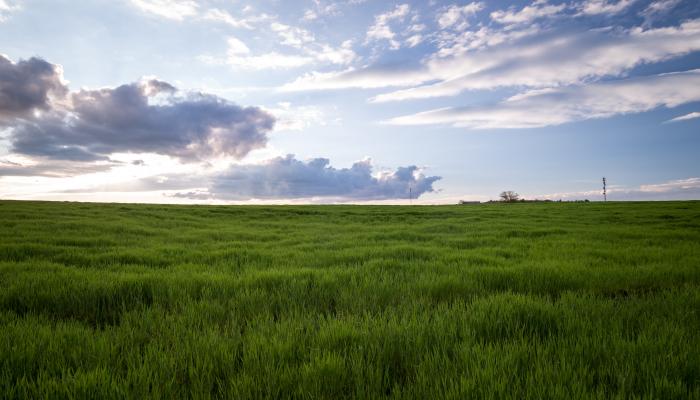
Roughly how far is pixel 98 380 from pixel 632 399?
3347 mm

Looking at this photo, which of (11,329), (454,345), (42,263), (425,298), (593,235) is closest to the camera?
(454,345)

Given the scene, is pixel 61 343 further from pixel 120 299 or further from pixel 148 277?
pixel 148 277

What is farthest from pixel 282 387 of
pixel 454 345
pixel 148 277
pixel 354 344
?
pixel 148 277

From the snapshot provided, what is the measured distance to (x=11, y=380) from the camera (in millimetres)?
2387

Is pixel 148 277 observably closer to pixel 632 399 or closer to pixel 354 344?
pixel 354 344

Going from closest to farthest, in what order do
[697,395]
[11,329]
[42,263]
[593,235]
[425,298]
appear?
[697,395], [11,329], [425,298], [42,263], [593,235]

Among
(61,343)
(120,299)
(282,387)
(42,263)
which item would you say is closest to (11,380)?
(61,343)

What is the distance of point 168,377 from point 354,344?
135 cm

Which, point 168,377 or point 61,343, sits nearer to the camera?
point 168,377

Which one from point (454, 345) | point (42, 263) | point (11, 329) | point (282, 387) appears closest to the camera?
point (282, 387)

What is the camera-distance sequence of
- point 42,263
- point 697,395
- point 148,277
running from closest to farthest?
point 697,395 → point 148,277 → point 42,263

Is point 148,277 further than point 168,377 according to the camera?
Yes

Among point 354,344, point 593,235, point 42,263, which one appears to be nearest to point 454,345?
point 354,344

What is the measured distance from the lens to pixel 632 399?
2109 millimetres
